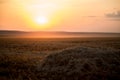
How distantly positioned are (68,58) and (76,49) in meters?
2.19

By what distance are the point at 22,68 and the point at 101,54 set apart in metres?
6.97

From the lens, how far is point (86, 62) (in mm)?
16719

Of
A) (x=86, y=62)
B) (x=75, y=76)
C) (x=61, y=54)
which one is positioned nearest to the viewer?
(x=75, y=76)

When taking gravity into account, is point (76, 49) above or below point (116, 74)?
above

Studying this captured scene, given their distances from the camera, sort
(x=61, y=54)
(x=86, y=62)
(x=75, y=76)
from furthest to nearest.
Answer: (x=61, y=54) < (x=86, y=62) < (x=75, y=76)

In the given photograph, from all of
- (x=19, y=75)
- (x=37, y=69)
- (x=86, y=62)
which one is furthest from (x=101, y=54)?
(x=19, y=75)

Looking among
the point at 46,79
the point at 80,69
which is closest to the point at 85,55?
the point at 80,69

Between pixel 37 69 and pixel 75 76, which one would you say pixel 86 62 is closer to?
pixel 75 76

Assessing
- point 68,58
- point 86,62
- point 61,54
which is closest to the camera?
point 86,62

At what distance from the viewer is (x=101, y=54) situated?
18.8m

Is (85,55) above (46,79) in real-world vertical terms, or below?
above

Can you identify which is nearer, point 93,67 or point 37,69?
point 93,67

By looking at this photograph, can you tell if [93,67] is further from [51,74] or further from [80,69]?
[51,74]

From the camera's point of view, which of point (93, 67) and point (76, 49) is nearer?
point (93, 67)
